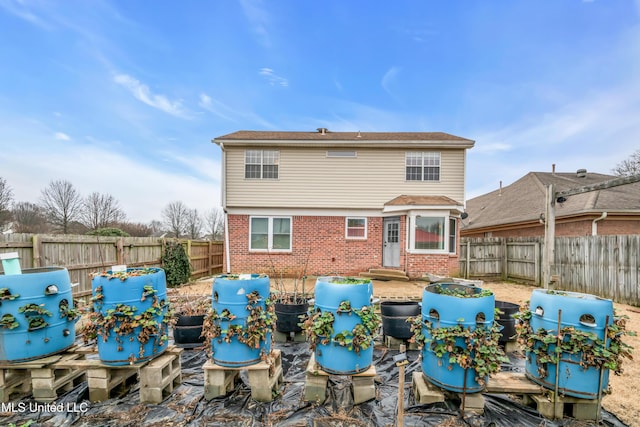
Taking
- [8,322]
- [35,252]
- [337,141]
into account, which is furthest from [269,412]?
[337,141]

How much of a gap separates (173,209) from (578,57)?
127ft

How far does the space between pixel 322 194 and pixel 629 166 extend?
2584 centimetres

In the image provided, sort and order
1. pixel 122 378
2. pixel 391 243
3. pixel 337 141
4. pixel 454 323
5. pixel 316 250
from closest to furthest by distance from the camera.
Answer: pixel 454 323 → pixel 122 378 → pixel 337 141 → pixel 391 243 → pixel 316 250

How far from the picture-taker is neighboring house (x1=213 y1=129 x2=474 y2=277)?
10.9 meters

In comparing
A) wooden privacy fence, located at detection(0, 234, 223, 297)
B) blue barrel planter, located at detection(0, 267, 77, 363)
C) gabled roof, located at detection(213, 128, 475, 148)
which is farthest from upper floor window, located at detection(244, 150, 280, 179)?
blue barrel planter, located at detection(0, 267, 77, 363)

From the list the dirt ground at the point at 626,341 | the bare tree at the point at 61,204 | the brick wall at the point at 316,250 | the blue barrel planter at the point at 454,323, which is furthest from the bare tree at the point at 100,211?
the blue barrel planter at the point at 454,323

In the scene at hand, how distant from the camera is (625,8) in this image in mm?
7742

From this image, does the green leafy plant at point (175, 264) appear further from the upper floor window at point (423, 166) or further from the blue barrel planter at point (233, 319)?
the upper floor window at point (423, 166)

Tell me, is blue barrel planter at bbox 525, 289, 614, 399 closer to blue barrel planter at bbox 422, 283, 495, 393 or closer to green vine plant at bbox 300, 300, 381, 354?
blue barrel planter at bbox 422, 283, 495, 393

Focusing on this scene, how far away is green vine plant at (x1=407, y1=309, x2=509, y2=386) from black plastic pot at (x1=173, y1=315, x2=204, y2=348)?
133 inches

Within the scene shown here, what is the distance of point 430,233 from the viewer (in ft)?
33.6

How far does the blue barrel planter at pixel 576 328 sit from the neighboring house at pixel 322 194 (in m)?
8.10

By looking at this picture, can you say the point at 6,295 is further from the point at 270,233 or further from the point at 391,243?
the point at 391,243

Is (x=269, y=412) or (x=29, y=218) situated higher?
(x=29, y=218)
